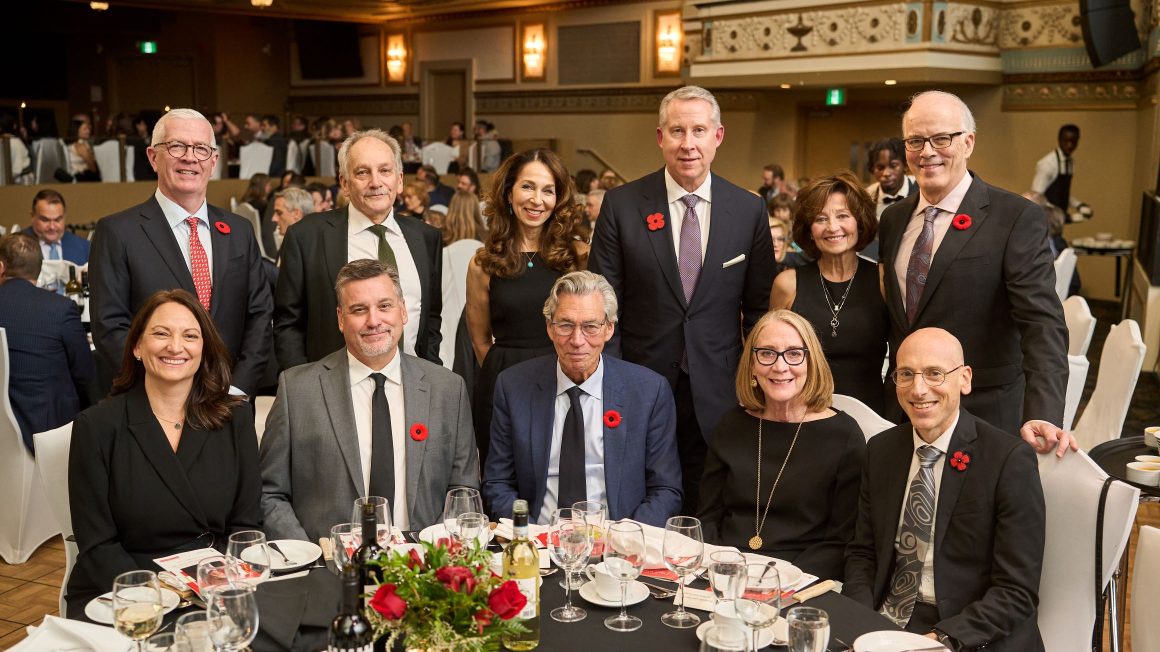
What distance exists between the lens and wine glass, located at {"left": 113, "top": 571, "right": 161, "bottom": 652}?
181 cm

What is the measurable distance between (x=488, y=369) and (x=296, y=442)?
961mm

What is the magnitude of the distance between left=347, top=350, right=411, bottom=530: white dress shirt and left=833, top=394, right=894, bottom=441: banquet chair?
1.24 m

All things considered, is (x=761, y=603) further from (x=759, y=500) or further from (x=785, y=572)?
(x=759, y=500)

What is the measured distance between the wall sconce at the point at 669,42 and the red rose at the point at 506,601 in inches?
567

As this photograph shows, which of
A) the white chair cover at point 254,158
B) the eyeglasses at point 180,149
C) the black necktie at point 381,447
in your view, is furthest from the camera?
the white chair cover at point 254,158

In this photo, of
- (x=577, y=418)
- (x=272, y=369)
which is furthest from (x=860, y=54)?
(x=577, y=418)

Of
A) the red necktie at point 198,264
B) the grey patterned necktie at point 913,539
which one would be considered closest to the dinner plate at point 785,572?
the grey patterned necktie at point 913,539

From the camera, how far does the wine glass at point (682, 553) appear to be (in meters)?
2.06

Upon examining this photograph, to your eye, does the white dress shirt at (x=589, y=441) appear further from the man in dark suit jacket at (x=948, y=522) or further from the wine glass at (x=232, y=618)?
the wine glass at (x=232, y=618)

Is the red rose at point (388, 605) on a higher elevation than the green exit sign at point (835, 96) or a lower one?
lower

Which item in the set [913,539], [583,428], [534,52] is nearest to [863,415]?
[913,539]

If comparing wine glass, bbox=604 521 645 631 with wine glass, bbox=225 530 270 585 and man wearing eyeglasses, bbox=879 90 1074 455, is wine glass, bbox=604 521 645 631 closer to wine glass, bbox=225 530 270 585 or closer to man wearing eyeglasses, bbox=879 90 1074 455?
wine glass, bbox=225 530 270 585

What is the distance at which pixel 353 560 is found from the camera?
2.07 meters

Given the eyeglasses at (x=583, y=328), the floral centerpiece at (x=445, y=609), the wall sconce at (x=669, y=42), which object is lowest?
the floral centerpiece at (x=445, y=609)
